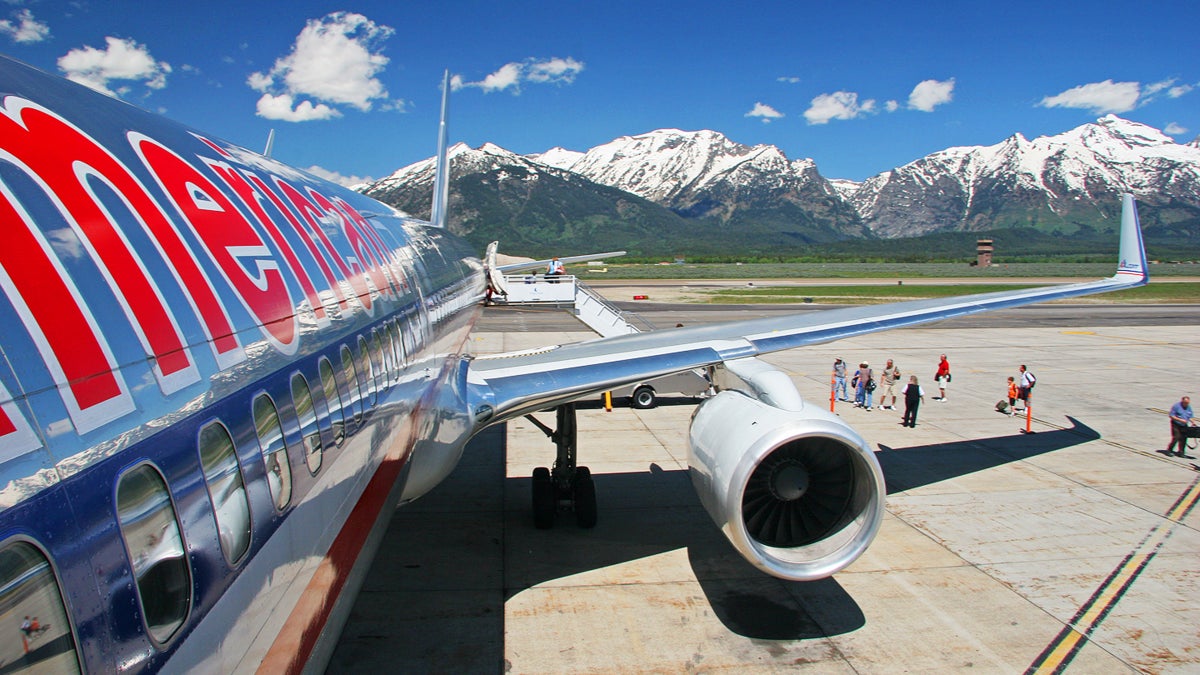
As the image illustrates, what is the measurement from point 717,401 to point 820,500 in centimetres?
136

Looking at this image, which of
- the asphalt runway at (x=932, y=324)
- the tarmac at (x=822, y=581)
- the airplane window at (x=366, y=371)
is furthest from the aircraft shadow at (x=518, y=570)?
the asphalt runway at (x=932, y=324)

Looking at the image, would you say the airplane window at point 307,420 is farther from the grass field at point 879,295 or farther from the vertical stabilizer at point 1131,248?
the grass field at point 879,295

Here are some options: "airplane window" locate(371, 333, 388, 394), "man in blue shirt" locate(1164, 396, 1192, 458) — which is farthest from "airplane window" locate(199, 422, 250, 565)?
"man in blue shirt" locate(1164, 396, 1192, 458)

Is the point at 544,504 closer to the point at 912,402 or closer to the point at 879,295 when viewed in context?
the point at 912,402

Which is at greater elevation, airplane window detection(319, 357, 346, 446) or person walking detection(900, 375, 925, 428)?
airplane window detection(319, 357, 346, 446)

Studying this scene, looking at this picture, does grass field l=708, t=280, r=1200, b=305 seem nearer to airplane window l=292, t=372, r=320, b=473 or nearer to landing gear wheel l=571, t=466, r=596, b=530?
landing gear wheel l=571, t=466, r=596, b=530

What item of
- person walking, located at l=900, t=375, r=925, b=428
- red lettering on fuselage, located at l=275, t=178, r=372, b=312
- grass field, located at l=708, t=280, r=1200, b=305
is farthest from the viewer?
grass field, located at l=708, t=280, r=1200, b=305

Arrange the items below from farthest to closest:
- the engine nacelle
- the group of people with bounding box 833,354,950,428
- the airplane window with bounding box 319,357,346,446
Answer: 1. the group of people with bounding box 833,354,950,428
2. the engine nacelle
3. the airplane window with bounding box 319,357,346,446

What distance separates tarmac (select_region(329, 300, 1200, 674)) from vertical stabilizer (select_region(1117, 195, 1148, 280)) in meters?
3.52

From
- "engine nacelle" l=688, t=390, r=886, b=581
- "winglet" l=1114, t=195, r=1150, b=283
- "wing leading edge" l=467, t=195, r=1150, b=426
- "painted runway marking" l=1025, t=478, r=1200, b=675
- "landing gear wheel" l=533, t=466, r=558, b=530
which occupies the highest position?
"winglet" l=1114, t=195, r=1150, b=283

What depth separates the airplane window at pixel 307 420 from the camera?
3.96 m

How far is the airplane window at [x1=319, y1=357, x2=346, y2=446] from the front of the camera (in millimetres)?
4477

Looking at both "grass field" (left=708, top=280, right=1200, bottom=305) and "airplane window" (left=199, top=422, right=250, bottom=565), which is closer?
"airplane window" (left=199, top=422, right=250, bottom=565)

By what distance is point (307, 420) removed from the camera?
13.4ft
